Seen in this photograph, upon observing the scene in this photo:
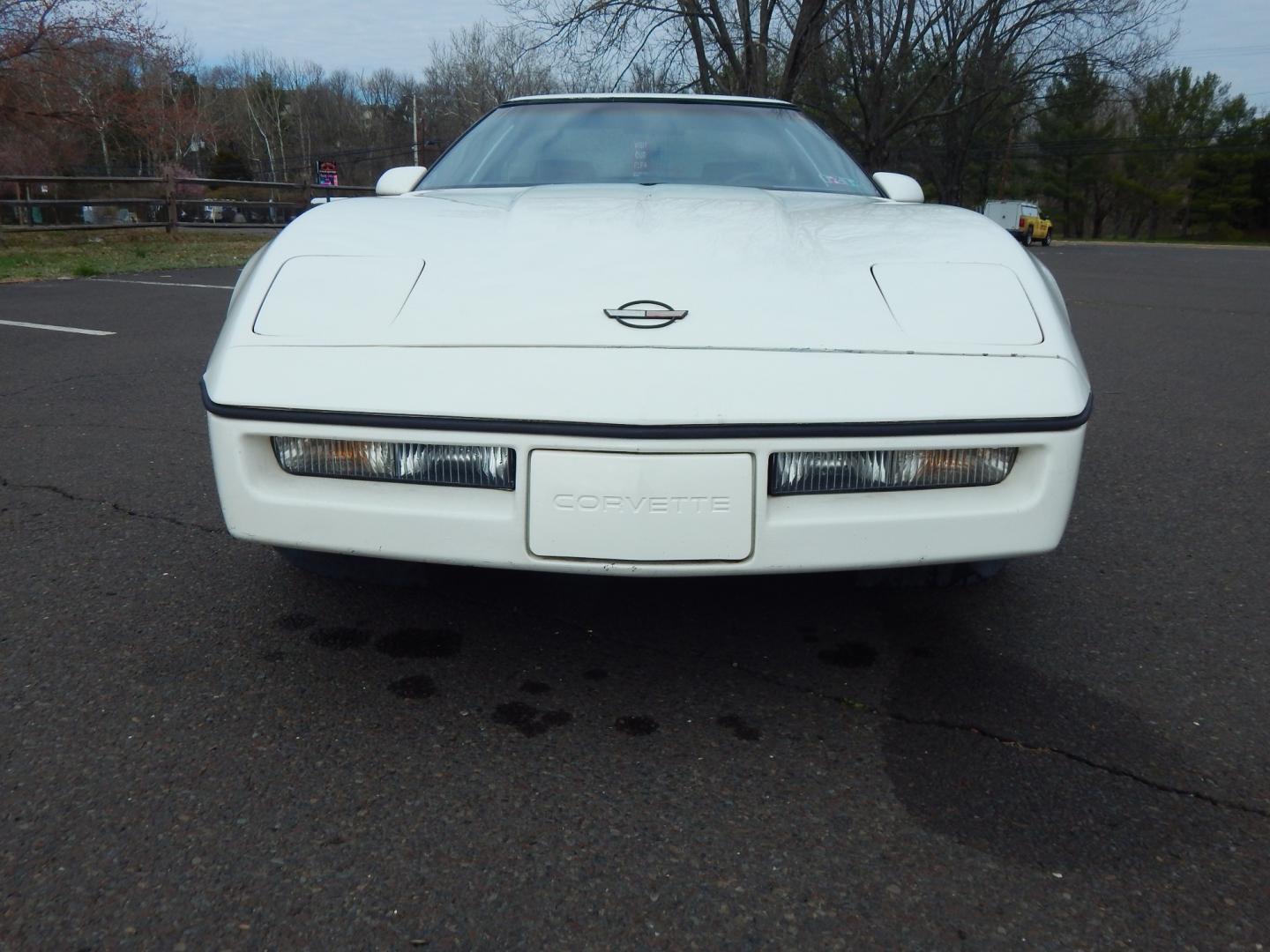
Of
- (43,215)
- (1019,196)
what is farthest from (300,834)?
(1019,196)

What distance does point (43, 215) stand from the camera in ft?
66.4

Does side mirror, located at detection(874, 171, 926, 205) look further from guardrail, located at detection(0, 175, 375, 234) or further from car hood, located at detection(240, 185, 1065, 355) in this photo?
guardrail, located at detection(0, 175, 375, 234)

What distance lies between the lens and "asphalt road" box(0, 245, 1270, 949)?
53.9 inches

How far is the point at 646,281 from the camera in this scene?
1.89 metres

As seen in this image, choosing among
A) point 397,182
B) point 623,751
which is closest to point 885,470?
point 623,751

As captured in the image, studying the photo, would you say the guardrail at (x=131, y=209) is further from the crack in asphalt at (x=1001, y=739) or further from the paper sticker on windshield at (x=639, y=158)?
the crack in asphalt at (x=1001, y=739)

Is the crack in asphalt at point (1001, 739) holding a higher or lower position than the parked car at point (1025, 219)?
higher

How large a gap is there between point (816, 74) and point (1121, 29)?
712 centimetres

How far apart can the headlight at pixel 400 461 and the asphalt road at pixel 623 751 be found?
44 centimetres

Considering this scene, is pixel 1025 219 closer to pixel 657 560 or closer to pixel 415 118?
pixel 415 118

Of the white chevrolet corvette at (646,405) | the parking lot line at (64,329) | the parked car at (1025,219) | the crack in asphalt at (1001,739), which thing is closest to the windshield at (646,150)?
the white chevrolet corvette at (646,405)

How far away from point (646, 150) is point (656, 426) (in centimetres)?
166

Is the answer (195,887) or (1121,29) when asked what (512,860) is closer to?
(195,887)

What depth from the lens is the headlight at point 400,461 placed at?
1728 millimetres
